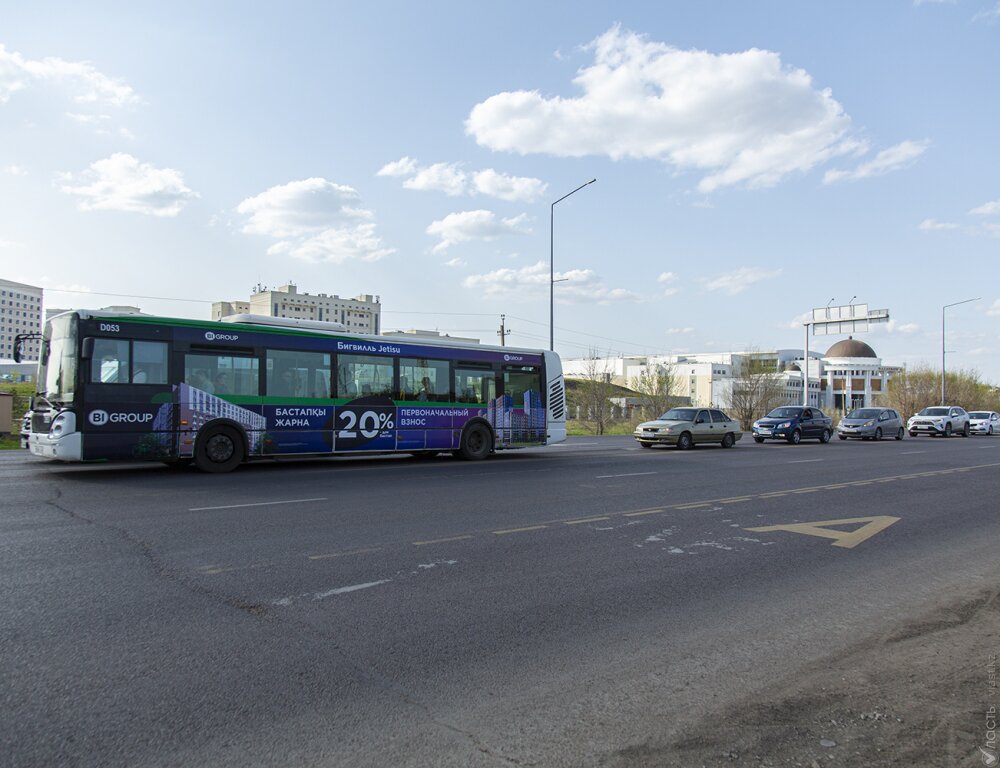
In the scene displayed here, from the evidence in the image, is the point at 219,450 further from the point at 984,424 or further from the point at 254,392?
the point at 984,424

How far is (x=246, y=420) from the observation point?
48.8ft

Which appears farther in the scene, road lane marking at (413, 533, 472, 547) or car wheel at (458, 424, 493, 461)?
car wheel at (458, 424, 493, 461)

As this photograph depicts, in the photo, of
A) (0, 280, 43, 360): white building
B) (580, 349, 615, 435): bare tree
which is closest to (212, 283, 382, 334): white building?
(0, 280, 43, 360): white building

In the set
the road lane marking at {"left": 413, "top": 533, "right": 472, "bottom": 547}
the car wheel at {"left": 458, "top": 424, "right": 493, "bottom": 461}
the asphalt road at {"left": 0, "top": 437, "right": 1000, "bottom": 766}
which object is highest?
the car wheel at {"left": 458, "top": 424, "right": 493, "bottom": 461}

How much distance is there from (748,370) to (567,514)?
49812mm

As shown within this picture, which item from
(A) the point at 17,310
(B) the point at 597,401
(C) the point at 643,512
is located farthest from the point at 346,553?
(A) the point at 17,310

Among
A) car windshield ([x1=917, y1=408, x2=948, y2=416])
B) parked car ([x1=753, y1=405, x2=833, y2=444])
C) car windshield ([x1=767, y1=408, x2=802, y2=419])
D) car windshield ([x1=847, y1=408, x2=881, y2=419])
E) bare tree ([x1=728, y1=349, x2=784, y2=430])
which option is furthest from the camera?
bare tree ([x1=728, y1=349, x2=784, y2=430])

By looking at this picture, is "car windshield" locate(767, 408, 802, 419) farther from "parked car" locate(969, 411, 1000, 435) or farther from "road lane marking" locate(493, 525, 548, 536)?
"road lane marking" locate(493, 525, 548, 536)

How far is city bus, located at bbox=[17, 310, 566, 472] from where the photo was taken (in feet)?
43.5

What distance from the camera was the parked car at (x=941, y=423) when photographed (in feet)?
136

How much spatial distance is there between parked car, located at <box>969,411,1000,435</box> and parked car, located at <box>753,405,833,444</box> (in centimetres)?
2088

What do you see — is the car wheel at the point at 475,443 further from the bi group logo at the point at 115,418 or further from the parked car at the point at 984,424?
the parked car at the point at 984,424

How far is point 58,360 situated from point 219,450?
130 inches

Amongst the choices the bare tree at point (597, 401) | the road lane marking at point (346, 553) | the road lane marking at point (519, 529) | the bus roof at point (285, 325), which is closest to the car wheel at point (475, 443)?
the bus roof at point (285, 325)
